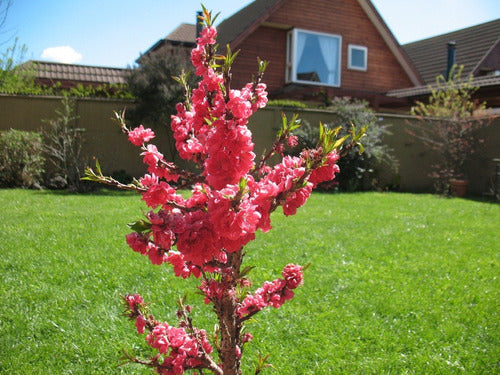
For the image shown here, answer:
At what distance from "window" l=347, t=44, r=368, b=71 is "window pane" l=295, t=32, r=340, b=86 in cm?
65

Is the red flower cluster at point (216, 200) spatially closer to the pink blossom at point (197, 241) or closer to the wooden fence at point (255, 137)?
the pink blossom at point (197, 241)

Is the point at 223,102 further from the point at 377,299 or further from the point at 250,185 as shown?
the point at 377,299

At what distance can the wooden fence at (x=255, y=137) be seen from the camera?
9.05 metres

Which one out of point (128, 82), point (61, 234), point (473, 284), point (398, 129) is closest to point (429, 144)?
point (398, 129)

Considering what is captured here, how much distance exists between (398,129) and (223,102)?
11.3 meters

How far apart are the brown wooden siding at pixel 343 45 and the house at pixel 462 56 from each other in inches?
40.0

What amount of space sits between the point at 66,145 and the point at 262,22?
28.3 feet

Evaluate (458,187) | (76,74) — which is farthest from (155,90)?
(76,74)

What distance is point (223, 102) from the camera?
55.3 inches

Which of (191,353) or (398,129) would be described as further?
(398,129)

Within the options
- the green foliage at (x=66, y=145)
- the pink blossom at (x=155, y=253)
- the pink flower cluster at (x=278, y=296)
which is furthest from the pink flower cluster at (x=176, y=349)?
the green foliage at (x=66, y=145)

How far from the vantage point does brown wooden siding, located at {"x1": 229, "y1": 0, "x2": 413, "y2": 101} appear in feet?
48.8

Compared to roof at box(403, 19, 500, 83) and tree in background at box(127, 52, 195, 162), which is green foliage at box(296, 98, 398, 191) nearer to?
tree in background at box(127, 52, 195, 162)

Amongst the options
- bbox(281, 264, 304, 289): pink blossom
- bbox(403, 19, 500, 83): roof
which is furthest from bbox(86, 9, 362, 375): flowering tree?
bbox(403, 19, 500, 83): roof
